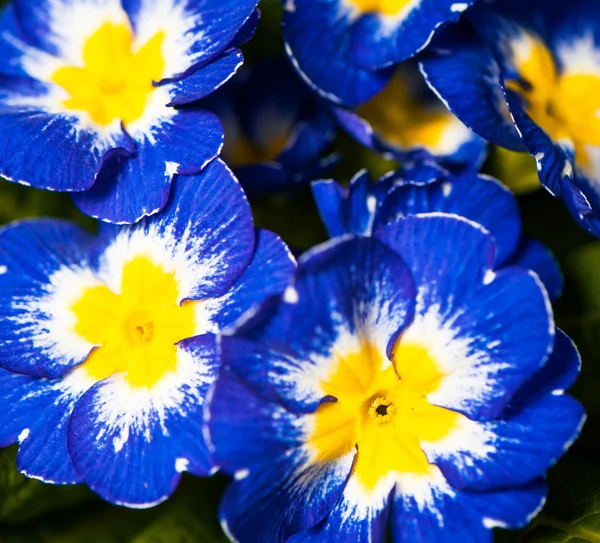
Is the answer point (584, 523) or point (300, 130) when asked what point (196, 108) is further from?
point (584, 523)

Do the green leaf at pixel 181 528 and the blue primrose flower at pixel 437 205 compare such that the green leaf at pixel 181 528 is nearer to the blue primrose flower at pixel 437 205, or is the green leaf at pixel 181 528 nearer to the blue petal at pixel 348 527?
the blue petal at pixel 348 527

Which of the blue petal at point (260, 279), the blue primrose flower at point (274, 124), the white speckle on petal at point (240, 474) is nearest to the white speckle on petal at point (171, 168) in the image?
the blue petal at point (260, 279)

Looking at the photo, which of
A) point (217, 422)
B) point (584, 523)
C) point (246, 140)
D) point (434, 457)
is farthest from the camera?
point (246, 140)

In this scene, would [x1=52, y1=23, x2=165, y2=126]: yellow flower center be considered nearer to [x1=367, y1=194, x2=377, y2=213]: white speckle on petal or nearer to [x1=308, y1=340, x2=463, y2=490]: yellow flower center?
[x1=367, y1=194, x2=377, y2=213]: white speckle on petal

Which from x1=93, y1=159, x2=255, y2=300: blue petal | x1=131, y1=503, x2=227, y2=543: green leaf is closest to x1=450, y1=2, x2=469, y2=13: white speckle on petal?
x1=93, y1=159, x2=255, y2=300: blue petal

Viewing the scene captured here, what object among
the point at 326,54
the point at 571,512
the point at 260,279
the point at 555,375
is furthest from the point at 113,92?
the point at 571,512

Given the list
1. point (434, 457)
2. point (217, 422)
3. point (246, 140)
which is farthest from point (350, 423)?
point (246, 140)
